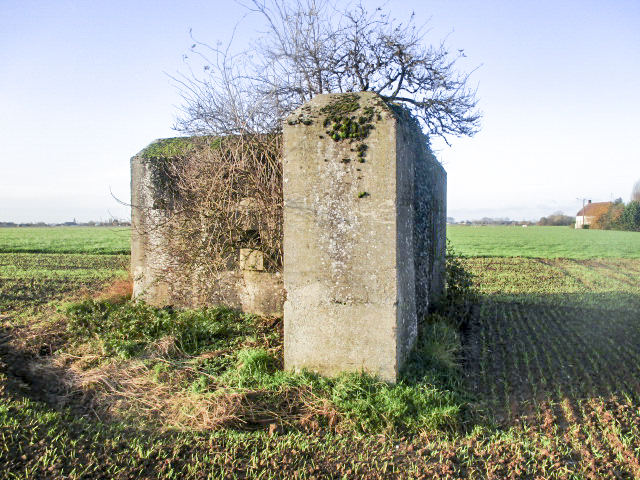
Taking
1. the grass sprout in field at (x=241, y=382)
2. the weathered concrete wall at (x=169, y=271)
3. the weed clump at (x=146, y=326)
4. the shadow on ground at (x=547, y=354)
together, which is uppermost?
the weathered concrete wall at (x=169, y=271)

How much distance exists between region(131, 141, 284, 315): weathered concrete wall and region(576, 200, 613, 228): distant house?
226 ft

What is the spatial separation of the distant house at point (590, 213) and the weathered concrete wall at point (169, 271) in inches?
2709

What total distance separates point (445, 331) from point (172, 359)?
3624mm

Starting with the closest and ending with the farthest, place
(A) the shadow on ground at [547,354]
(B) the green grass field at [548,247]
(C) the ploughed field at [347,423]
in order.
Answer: (C) the ploughed field at [347,423] → (A) the shadow on ground at [547,354] → (B) the green grass field at [548,247]

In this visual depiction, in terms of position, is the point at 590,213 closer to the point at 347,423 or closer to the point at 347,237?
the point at 347,237

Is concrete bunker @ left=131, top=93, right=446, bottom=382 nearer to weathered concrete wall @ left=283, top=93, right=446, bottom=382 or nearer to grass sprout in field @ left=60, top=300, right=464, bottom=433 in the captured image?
weathered concrete wall @ left=283, top=93, right=446, bottom=382

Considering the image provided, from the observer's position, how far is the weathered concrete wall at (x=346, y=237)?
4.89 metres

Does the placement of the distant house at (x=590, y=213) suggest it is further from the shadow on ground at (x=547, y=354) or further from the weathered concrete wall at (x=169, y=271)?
the weathered concrete wall at (x=169, y=271)

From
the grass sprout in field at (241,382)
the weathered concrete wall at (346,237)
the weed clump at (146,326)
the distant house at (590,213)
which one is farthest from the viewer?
the distant house at (590,213)

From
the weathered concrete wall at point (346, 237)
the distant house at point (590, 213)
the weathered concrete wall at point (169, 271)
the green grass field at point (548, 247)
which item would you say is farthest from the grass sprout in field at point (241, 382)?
the distant house at point (590, 213)

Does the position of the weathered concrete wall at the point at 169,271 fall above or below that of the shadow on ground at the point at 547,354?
above

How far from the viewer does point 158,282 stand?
7.92 m

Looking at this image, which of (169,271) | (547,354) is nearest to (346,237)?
(547,354)

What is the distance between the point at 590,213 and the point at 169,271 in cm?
8296
